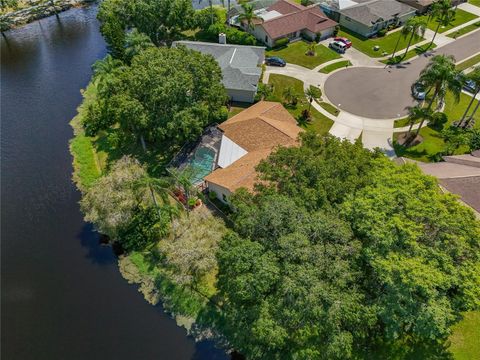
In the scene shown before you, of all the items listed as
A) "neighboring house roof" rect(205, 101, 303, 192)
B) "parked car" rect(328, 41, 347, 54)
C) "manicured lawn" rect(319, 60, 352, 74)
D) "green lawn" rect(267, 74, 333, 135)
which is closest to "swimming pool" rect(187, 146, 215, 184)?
"neighboring house roof" rect(205, 101, 303, 192)

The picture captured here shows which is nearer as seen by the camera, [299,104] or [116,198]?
[116,198]

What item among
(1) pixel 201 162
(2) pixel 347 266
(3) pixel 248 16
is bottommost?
(1) pixel 201 162

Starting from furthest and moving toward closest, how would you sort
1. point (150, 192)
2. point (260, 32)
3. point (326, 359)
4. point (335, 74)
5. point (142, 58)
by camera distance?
point (260, 32) → point (335, 74) → point (142, 58) → point (150, 192) → point (326, 359)

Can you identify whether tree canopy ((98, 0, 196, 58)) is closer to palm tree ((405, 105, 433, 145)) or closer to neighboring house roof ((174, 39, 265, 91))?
neighboring house roof ((174, 39, 265, 91))

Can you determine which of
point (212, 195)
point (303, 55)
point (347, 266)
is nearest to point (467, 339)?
point (347, 266)

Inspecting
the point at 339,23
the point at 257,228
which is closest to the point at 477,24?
the point at 339,23

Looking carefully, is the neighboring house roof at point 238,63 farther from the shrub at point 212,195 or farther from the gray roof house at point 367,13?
the gray roof house at point 367,13

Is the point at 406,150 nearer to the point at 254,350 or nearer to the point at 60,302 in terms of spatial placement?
the point at 254,350

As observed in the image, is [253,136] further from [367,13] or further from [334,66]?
[367,13]
